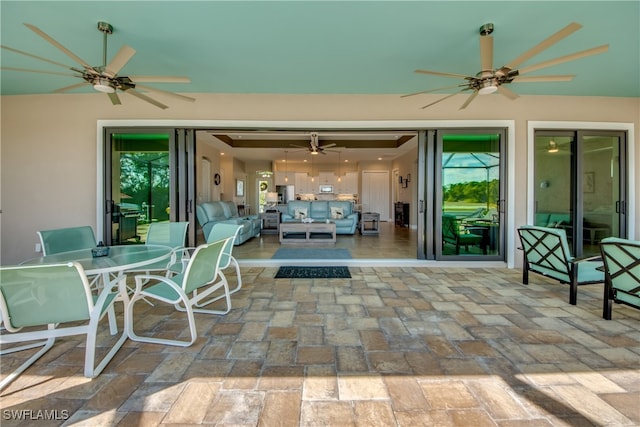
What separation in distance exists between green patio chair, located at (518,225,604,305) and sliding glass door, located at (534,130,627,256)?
61.7 inches

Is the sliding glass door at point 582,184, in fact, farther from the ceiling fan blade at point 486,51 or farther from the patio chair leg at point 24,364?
the patio chair leg at point 24,364

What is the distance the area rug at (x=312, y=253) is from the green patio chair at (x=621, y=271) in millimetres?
3178

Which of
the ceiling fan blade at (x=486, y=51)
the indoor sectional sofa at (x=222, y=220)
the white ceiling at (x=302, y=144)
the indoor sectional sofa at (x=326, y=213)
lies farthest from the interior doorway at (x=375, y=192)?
the ceiling fan blade at (x=486, y=51)

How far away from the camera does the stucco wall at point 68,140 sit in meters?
4.29

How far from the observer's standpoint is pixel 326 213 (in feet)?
26.6

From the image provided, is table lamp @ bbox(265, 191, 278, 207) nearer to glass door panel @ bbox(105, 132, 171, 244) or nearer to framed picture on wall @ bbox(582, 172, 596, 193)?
glass door panel @ bbox(105, 132, 171, 244)

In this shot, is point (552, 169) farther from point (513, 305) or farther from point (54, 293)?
point (54, 293)

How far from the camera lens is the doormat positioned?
12.6 ft

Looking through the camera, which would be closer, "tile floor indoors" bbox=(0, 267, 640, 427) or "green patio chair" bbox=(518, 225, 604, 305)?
"tile floor indoors" bbox=(0, 267, 640, 427)

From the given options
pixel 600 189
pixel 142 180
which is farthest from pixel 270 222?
pixel 600 189

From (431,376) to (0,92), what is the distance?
677cm

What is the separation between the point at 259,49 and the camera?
10.1ft

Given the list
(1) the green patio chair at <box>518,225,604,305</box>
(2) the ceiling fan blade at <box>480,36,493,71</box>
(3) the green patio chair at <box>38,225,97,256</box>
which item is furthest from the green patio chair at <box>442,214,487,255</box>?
(3) the green patio chair at <box>38,225,97,256</box>

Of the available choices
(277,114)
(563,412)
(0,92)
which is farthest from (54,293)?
(0,92)
